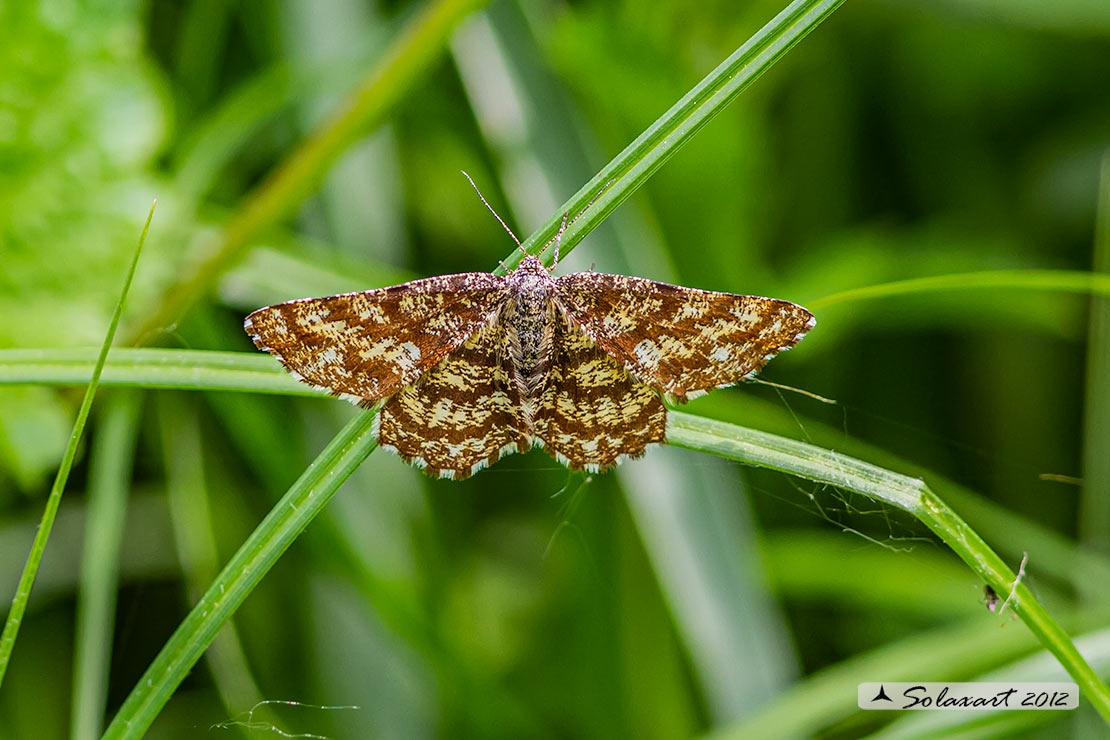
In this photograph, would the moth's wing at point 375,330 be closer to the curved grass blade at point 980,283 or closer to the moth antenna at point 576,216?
the moth antenna at point 576,216

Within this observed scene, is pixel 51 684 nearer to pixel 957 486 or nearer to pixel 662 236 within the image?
pixel 662 236

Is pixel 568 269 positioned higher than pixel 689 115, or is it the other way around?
pixel 568 269

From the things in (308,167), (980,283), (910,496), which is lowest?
(910,496)

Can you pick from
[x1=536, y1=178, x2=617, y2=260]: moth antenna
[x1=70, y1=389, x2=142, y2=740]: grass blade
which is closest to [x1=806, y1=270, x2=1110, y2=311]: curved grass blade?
[x1=536, y1=178, x2=617, y2=260]: moth antenna

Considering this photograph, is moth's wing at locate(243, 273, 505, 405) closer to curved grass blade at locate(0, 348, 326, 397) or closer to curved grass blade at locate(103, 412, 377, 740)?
curved grass blade at locate(0, 348, 326, 397)

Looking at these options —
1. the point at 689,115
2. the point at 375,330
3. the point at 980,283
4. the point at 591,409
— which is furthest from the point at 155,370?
the point at 980,283

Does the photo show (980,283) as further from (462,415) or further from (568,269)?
(568,269)

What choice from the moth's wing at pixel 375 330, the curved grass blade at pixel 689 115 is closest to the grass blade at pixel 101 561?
the moth's wing at pixel 375 330
